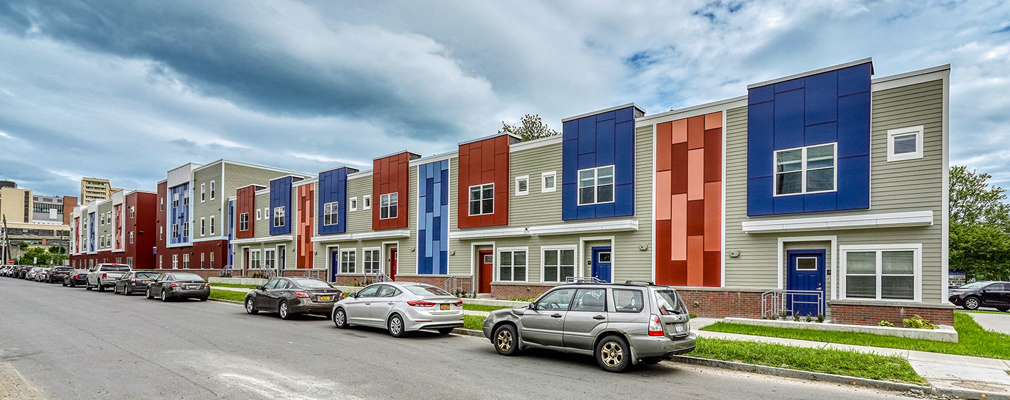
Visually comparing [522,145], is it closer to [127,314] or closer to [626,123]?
[626,123]

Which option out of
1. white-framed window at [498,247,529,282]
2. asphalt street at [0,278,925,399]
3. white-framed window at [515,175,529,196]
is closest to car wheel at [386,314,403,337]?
asphalt street at [0,278,925,399]

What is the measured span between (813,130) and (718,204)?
334 centimetres

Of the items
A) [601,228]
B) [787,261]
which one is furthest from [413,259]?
[787,261]

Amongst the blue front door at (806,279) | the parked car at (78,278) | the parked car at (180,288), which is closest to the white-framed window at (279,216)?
the parked car at (180,288)

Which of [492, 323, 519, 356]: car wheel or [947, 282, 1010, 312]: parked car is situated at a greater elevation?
[492, 323, 519, 356]: car wheel

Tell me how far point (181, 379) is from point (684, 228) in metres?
14.4

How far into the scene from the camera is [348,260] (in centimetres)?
3225

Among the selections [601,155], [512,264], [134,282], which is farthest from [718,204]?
[134,282]

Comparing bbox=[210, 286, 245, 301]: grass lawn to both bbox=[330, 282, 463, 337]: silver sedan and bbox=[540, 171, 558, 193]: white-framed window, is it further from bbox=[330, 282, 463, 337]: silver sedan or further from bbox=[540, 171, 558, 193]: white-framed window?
bbox=[540, 171, 558, 193]: white-framed window

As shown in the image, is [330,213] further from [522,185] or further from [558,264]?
[558,264]

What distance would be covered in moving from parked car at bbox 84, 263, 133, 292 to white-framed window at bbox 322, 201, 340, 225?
11090 mm

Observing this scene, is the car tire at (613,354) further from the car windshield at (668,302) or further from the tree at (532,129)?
the tree at (532,129)

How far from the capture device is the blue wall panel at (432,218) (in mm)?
26562

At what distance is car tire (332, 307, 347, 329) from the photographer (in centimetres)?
1543
